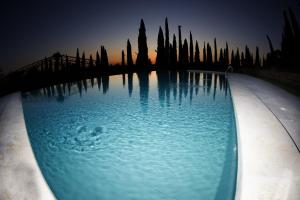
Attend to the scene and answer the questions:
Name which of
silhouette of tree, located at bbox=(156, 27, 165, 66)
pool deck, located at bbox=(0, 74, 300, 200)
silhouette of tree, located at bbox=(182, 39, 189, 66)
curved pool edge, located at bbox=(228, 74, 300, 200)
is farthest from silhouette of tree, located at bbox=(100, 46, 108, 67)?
curved pool edge, located at bbox=(228, 74, 300, 200)

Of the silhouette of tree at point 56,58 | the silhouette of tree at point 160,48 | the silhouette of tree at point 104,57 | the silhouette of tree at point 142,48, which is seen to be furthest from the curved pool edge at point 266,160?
the silhouette of tree at point 104,57

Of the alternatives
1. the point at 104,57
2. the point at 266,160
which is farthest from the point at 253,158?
the point at 104,57

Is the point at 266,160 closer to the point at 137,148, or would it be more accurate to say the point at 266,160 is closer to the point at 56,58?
the point at 137,148

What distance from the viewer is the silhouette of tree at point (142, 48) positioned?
130 ft

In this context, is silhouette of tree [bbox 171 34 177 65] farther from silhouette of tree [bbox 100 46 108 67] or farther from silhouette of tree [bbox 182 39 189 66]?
silhouette of tree [bbox 100 46 108 67]

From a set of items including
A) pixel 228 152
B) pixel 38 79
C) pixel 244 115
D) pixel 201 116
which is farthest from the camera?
pixel 38 79

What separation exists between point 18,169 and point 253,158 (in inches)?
172

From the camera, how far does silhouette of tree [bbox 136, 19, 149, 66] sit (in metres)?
39.7

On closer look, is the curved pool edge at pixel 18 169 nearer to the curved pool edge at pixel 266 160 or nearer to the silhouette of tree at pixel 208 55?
the curved pool edge at pixel 266 160

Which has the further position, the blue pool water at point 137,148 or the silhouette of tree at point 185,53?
the silhouette of tree at point 185,53

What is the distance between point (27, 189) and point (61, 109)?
811 centimetres

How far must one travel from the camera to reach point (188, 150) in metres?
6.28

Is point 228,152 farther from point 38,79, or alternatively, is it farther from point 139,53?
point 139,53

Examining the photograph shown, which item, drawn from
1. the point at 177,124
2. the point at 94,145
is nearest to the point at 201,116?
the point at 177,124
